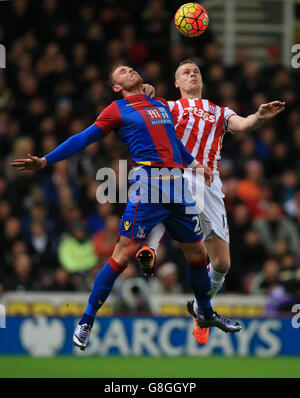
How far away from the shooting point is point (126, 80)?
849 centimetres

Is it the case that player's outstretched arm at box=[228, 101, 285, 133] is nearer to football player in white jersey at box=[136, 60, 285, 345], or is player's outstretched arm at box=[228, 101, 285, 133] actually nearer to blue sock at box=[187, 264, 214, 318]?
football player in white jersey at box=[136, 60, 285, 345]

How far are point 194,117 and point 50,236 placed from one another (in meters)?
6.01

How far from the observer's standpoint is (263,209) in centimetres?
1520

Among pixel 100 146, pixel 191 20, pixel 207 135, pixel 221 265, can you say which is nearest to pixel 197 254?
pixel 221 265

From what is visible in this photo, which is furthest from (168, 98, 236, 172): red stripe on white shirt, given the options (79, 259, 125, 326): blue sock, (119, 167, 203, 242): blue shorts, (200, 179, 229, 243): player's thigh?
(79, 259, 125, 326): blue sock

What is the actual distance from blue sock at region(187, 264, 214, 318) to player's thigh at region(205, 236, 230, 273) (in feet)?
1.10

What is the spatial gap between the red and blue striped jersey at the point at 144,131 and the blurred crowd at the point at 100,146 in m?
4.77

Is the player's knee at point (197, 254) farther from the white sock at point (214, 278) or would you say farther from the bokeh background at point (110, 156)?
the bokeh background at point (110, 156)

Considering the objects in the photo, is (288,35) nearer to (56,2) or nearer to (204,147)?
(56,2)

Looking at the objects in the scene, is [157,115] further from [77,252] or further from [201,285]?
[77,252]

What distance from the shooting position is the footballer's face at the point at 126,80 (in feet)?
27.8

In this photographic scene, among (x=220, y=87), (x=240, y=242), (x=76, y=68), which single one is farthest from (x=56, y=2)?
(x=240, y=242)

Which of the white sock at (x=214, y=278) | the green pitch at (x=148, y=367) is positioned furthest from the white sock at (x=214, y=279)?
the green pitch at (x=148, y=367)

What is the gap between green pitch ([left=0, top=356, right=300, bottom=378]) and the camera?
11867 mm
